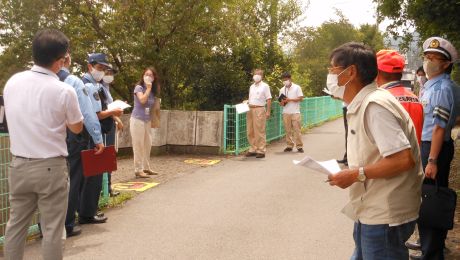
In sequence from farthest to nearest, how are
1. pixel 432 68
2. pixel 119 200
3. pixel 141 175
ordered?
pixel 141 175
pixel 119 200
pixel 432 68

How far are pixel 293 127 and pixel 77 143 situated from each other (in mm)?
6979

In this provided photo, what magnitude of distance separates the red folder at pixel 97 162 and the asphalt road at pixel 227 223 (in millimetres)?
731

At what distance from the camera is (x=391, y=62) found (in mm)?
3721

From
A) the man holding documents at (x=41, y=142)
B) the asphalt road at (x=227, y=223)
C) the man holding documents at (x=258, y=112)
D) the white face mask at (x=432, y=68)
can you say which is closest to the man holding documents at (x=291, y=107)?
the man holding documents at (x=258, y=112)

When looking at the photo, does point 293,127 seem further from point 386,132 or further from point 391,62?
point 386,132

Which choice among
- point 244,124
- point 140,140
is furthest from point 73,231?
point 244,124

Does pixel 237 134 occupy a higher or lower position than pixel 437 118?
lower

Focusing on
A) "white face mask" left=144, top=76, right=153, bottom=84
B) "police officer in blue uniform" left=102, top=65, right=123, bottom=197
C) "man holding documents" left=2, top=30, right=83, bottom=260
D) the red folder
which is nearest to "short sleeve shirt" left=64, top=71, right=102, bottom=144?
the red folder

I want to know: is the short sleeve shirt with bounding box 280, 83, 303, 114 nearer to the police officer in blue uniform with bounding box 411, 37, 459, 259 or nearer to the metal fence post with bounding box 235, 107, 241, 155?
the metal fence post with bounding box 235, 107, 241, 155

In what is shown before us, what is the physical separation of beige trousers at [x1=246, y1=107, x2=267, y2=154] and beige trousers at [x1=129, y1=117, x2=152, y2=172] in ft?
9.53

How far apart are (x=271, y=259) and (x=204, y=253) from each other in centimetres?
65

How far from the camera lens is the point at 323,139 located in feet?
47.8

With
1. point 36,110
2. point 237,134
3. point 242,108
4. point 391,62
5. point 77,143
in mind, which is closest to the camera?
point 36,110

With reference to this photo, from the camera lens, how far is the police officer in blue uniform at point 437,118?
3.85 metres
